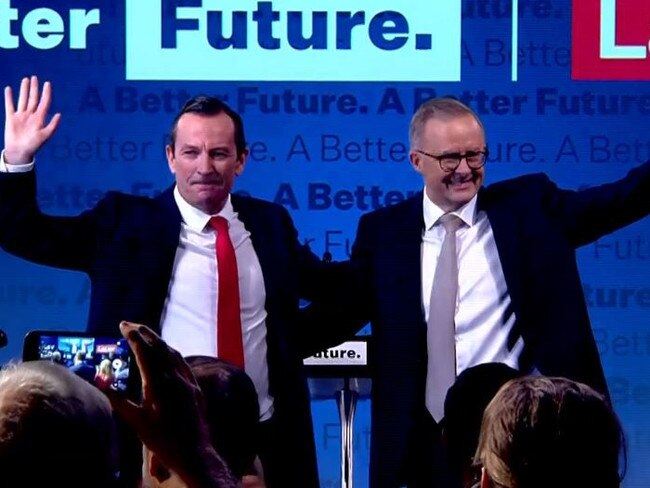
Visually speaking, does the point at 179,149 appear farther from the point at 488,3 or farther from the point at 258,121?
the point at 488,3

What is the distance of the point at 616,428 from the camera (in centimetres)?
160

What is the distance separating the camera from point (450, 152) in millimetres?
3615

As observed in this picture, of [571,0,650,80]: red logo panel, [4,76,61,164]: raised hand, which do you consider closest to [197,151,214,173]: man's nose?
[4,76,61,164]: raised hand

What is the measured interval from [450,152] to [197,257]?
79 cm

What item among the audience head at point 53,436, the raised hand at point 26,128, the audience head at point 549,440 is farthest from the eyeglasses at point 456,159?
the audience head at point 53,436

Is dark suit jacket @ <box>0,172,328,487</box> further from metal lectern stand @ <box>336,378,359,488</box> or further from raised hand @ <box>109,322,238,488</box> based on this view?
raised hand @ <box>109,322,238,488</box>

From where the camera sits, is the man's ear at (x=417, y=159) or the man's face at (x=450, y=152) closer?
the man's face at (x=450, y=152)

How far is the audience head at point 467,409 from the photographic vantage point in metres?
2.14

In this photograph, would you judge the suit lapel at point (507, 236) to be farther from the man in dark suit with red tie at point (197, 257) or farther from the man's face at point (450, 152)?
the man in dark suit with red tie at point (197, 257)

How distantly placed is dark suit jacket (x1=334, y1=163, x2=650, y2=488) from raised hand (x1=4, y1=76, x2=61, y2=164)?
1.00 metres

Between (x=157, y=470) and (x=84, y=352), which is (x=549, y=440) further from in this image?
(x=84, y=352)

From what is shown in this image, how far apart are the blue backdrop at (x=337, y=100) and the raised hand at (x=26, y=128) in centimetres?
120

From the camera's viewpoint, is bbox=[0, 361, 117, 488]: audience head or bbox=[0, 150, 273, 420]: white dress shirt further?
bbox=[0, 150, 273, 420]: white dress shirt

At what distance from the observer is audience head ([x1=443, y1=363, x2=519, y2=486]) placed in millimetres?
2141
